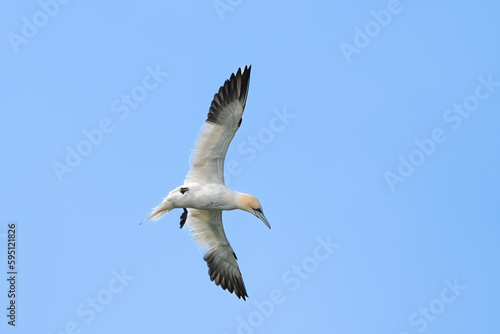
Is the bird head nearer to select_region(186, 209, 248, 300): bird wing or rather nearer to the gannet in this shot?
the gannet

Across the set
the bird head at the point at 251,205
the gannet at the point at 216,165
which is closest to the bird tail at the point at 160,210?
the gannet at the point at 216,165

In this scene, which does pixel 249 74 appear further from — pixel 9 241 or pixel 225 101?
pixel 9 241

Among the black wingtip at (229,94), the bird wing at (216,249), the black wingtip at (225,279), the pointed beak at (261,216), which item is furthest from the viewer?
the black wingtip at (225,279)

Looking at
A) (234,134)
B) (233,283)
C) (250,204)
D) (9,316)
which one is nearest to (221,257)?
(233,283)

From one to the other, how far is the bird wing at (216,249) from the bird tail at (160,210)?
4.78ft

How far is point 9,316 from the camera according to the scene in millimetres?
15242

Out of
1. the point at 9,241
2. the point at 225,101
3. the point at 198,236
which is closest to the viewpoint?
the point at 225,101

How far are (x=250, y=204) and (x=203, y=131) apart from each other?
173cm

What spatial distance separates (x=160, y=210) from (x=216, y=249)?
231 centimetres

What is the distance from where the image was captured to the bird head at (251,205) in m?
15.4

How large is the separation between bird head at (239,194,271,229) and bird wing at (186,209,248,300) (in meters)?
1.36

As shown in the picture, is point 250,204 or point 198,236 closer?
point 250,204

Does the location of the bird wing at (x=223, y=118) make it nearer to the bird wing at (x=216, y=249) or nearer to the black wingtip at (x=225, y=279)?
the bird wing at (x=216, y=249)

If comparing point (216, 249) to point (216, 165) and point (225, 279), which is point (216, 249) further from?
point (216, 165)
